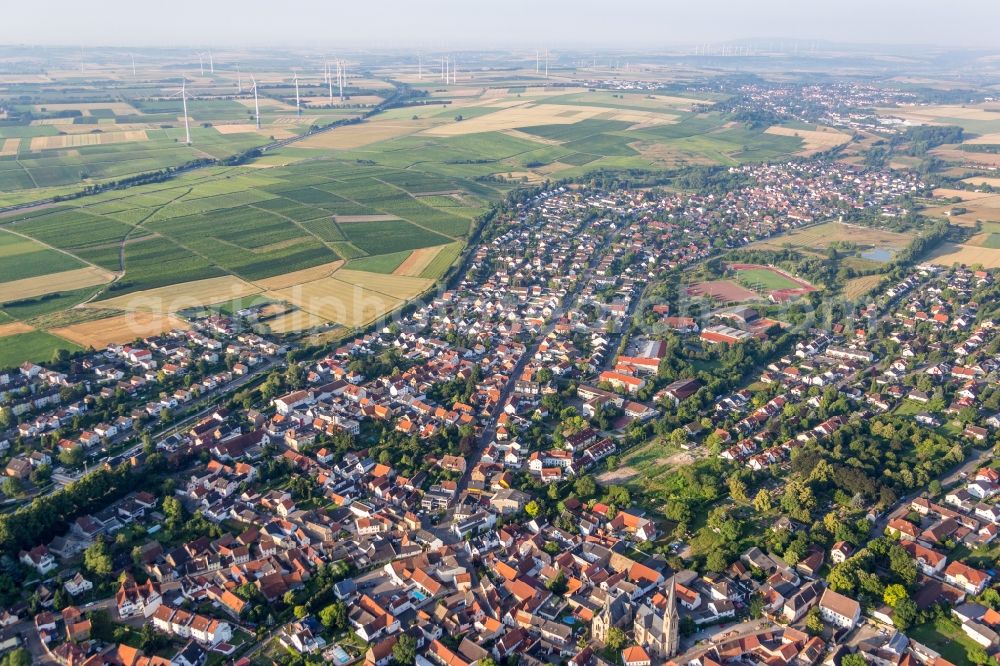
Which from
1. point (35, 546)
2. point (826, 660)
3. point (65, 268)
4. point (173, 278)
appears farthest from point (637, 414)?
point (65, 268)

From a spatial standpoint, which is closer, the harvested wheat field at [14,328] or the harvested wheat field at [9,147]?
the harvested wheat field at [14,328]

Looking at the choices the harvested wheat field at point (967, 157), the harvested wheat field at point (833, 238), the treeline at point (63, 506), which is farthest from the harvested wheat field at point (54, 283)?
the harvested wheat field at point (967, 157)

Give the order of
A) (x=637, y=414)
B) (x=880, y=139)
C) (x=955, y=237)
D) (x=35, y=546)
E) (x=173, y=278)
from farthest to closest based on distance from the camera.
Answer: (x=880, y=139), (x=955, y=237), (x=173, y=278), (x=637, y=414), (x=35, y=546)

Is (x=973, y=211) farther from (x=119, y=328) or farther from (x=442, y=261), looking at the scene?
(x=119, y=328)

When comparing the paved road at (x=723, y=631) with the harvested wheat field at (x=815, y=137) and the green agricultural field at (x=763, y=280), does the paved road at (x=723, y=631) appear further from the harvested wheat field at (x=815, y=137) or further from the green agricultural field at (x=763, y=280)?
the harvested wheat field at (x=815, y=137)

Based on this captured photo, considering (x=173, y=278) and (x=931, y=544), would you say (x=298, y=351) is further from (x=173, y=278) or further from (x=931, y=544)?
(x=931, y=544)

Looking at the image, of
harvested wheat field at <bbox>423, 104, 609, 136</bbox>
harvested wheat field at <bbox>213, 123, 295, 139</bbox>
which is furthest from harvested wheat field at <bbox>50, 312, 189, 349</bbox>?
harvested wheat field at <bbox>423, 104, 609, 136</bbox>
